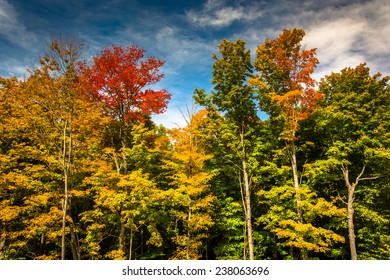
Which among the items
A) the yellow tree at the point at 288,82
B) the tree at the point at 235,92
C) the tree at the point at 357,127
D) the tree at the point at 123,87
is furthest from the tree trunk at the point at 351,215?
the tree at the point at 123,87

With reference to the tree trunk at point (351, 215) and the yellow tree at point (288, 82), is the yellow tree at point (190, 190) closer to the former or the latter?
the yellow tree at point (288, 82)

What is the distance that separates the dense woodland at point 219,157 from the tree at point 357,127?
8cm

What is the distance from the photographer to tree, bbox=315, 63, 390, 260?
17.3 meters

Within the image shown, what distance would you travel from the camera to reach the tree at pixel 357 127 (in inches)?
682

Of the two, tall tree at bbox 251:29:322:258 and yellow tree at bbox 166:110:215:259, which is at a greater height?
tall tree at bbox 251:29:322:258

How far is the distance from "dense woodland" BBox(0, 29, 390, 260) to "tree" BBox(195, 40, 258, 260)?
0.23 feet

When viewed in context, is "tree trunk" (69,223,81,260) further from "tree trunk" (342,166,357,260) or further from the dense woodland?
"tree trunk" (342,166,357,260)

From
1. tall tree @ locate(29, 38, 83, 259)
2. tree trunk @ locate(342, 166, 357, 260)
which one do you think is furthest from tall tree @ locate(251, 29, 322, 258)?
tall tree @ locate(29, 38, 83, 259)

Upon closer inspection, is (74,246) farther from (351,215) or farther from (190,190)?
(351,215)

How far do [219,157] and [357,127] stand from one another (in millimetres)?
9895

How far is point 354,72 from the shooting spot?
1897cm
